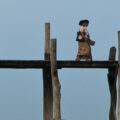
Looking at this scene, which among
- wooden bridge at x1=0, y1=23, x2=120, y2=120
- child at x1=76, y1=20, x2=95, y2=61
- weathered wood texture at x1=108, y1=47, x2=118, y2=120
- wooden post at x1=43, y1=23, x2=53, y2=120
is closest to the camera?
wooden bridge at x1=0, y1=23, x2=120, y2=120

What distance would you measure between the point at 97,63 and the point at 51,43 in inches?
46.4

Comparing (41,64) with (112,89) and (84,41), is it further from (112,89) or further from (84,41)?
(112,89)

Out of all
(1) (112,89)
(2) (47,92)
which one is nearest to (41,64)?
(2) (47,92)

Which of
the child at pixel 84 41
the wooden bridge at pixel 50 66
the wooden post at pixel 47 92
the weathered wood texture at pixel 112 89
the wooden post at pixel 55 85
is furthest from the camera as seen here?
the weathered wood texture at pixel 112 89

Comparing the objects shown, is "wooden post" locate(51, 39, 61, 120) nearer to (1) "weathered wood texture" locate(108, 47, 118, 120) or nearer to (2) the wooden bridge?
(2) the wooden bridge

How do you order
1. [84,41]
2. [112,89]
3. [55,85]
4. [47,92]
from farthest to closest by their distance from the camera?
[112,89], [84,41], [47,92], [55,85]

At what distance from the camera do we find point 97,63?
12.7 m

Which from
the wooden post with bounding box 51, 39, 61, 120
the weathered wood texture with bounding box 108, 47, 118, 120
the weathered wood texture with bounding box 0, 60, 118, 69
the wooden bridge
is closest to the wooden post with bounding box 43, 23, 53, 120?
the wooden bridge

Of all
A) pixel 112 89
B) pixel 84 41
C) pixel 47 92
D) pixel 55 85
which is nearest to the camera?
pixel 55 85

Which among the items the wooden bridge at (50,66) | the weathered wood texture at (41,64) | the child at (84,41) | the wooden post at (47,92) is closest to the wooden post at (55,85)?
the wooden bridge at (50,66)

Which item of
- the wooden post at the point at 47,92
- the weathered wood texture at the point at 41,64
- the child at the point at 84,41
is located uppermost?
the child at the point at 84,41

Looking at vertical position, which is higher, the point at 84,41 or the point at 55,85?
the point at 84,41

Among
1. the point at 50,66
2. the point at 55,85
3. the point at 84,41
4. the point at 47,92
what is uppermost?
the point at 84,41

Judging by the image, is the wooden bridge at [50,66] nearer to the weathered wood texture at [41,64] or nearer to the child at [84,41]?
the weathered wood texture at [41,64]
